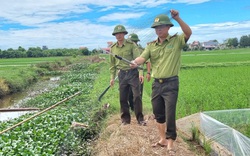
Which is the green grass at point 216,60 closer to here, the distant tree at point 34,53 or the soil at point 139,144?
the soil at point 139,144

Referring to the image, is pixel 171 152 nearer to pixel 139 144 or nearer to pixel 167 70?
pixel 139 144

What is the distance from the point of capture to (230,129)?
4.94 m

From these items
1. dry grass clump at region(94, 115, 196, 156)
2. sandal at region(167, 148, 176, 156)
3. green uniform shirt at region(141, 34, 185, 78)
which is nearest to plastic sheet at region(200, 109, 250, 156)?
dry grass clump at region(94, 115, 196, 156)

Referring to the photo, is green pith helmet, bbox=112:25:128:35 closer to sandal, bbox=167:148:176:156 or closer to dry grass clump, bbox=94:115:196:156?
dry grass clump, bbox=94:115:196:156

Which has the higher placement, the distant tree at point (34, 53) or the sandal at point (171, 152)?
the distant tree at point (34, 53)

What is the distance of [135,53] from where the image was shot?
6.27 metres

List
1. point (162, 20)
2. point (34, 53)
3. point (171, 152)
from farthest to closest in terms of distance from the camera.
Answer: point (34, 53) → point (171, 152) → point (162, 20)

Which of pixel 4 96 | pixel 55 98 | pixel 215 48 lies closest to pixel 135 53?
pixel 55 98

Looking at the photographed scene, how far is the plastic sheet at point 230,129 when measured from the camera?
461 cm

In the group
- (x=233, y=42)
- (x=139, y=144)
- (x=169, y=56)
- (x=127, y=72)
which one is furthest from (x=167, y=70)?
(x=233, y=42)

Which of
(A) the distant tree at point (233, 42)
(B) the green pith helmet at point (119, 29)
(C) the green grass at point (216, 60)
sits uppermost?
(B) the green pith helmet at point (119, 29)

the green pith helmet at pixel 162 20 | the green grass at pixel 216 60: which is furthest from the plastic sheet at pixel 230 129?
the green grass at pixel 216 60

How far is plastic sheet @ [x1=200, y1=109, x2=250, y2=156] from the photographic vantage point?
15.1ft

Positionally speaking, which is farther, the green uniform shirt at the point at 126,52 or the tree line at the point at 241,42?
the tree line at the point at 241,42
